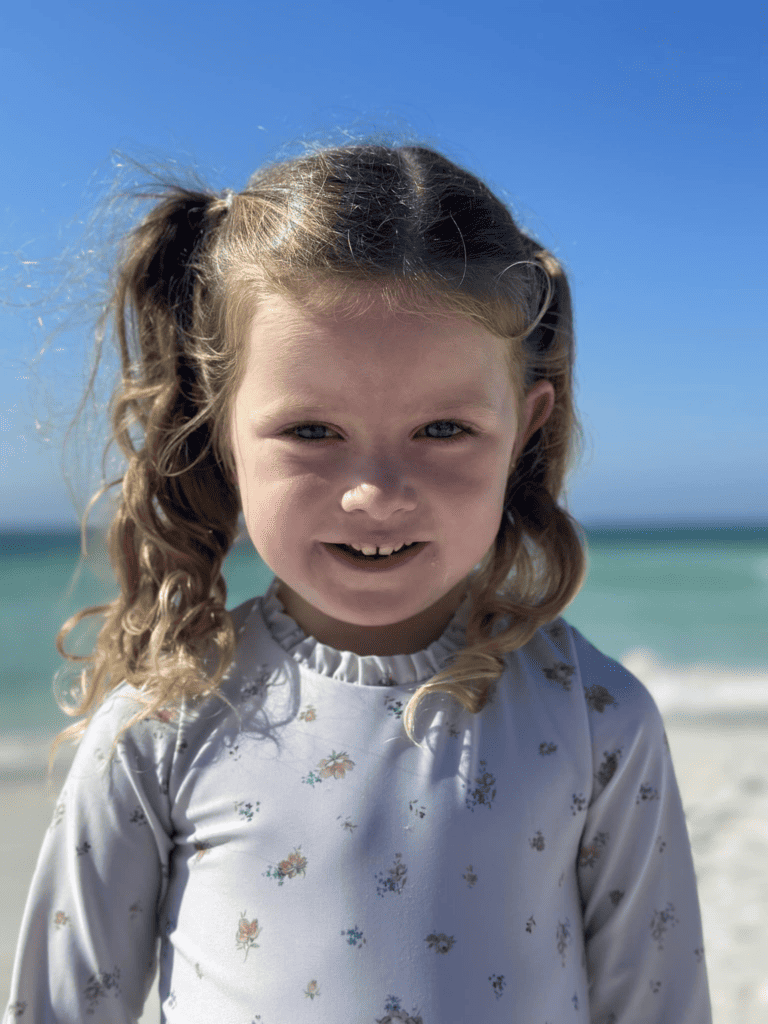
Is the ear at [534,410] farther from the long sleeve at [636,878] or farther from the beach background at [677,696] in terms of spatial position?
the beach background at [677,696]

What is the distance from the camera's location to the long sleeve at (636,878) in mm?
1145

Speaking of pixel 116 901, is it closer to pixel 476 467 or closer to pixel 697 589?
pixel 476 467

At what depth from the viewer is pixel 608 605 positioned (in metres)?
10.8

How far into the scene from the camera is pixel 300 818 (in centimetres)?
107

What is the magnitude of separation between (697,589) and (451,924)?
40.2ft

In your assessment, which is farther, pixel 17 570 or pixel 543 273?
pixel 17 570

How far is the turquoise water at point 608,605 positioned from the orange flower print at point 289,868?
52cm

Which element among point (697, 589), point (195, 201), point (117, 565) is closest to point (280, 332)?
point (195, 201)

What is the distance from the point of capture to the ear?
124 centimetres

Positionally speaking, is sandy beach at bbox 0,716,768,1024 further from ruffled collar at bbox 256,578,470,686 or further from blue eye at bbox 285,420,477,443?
blue eye at bbox 285,420,477,443

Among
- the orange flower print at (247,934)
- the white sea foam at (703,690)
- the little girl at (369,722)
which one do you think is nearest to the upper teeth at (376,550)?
the little girl at (369,722)

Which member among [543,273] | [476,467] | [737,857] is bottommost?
[737,857]

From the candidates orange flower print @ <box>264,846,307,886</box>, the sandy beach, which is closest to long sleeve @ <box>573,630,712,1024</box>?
orange flower print @ <box>264,846,307,886</box>

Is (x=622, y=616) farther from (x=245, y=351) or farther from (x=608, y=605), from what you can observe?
(x=245, y=351)
